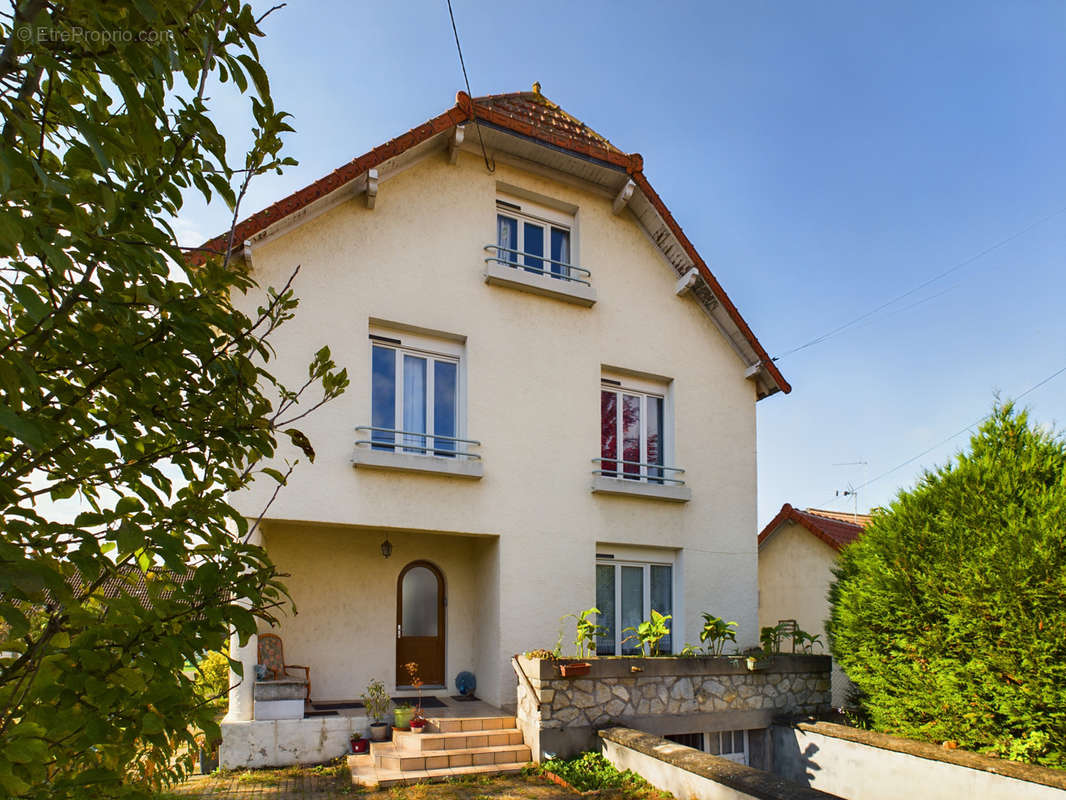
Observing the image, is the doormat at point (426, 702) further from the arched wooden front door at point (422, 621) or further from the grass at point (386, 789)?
the grass at point (386, 789)

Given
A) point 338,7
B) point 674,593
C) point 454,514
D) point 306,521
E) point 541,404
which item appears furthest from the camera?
point 674,593

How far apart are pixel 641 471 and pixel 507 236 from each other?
15.9ft

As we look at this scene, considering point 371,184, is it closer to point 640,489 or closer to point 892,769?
point 640,489

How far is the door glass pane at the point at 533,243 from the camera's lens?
12.6 meters

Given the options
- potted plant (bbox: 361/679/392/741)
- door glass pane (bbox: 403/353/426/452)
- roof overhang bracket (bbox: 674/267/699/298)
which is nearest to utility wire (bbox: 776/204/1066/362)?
roof overhang bracket (bbox: 674/267/699/298)

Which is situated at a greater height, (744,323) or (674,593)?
(744,323)

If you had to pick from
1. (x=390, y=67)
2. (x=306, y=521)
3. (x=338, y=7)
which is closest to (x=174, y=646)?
(x=338, y=7)

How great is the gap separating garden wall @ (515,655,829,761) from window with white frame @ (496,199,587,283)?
6.50m

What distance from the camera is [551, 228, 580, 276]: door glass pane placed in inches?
508

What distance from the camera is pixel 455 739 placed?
941 cm

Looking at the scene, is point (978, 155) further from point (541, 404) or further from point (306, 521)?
point (306, 521)

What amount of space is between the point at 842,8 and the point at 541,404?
8.24 meters

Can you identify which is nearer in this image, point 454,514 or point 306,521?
point 306,521

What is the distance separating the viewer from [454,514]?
10750mm
